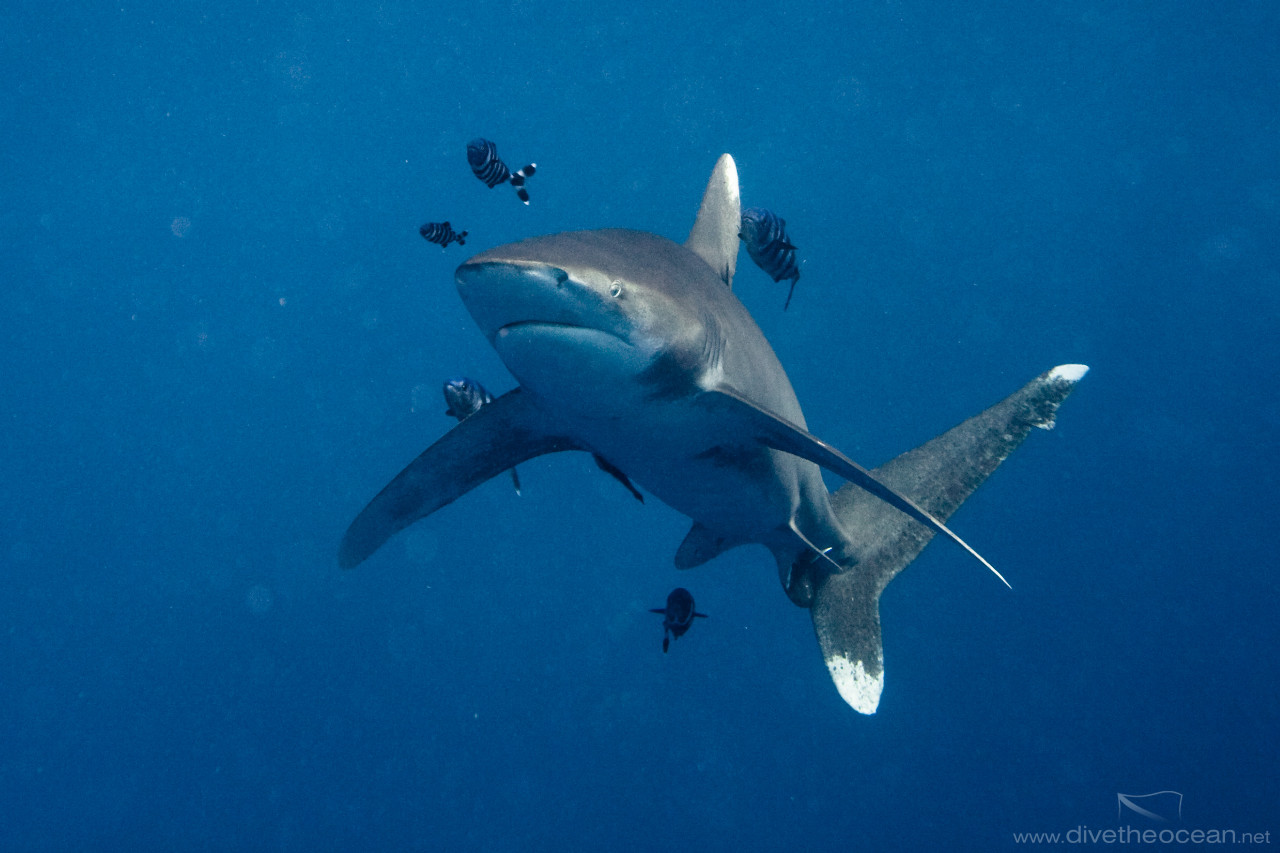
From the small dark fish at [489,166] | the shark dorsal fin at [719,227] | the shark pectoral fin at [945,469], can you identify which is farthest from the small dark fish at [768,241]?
the small dark fish at [489,166]

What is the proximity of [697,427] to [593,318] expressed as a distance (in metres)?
1.21

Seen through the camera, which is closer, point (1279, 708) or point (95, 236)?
point (1279, 708)

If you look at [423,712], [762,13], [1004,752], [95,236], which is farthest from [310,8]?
[1004,752]

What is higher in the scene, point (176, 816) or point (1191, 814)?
point (1191, 814)

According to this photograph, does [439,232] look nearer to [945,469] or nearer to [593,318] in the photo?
[593,318]

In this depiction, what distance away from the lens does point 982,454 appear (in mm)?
5129

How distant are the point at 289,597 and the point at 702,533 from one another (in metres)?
18.3

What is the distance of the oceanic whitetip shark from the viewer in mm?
2340

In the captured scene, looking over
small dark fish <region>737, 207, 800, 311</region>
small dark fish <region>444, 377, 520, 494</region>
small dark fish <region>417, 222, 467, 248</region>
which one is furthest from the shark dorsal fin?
small dark fish <region>417, 222, 467, 248</region>

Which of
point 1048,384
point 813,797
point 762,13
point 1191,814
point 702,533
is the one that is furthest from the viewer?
point 762,13

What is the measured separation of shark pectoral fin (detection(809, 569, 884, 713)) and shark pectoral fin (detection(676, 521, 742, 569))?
3.01ft

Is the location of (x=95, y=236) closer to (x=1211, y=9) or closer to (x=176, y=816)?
(x=176, y=816)

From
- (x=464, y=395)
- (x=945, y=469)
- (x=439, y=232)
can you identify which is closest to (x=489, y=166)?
(x=439, y=232)

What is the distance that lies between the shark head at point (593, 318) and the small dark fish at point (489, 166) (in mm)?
3073
